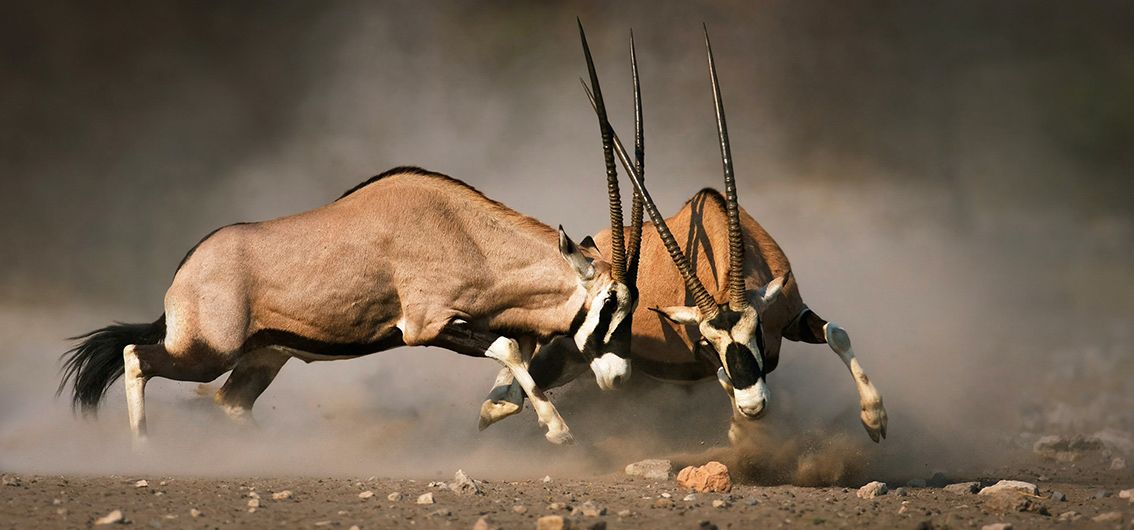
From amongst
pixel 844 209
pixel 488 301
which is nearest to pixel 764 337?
pixel 488 301

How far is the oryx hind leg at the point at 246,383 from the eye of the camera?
31.4 ft

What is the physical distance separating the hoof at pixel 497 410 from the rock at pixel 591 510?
2.54 m

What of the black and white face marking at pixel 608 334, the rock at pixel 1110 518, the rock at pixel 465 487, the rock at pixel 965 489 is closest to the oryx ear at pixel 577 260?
the black and white face marking at pixel 608 334

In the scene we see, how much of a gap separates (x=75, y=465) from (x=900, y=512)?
5.07 meters

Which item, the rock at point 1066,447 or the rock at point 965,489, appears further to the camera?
the rock at point 1066,447

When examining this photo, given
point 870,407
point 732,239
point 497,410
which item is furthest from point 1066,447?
point 497,410

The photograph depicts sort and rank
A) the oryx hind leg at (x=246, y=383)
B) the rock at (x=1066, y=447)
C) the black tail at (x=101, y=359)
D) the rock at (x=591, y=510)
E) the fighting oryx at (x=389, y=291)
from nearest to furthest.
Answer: the rock at (x=591, y=510), the fighting oryx at (x=389, y=291), the rock at (x=1066, y=447), the black tail at (x=101, y=359), the oryx hind leg at (x=246, y=383)

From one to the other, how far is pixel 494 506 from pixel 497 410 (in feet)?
8.03

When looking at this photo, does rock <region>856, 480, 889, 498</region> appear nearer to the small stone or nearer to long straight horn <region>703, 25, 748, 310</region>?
long straight horn <region>703, 25, 748, 310</region>

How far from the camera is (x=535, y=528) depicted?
18.6 ft

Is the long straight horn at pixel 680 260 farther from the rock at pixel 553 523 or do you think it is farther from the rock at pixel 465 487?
the rock at pixel 553 523

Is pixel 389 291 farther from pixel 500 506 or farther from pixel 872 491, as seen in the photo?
pixel 872 491

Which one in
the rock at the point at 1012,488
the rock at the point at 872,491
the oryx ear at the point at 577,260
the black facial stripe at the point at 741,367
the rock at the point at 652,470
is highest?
the oryx ear at the point at 577,260

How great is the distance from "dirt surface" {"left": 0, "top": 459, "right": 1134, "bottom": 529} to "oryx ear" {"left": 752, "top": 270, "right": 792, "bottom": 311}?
1.41 meters
